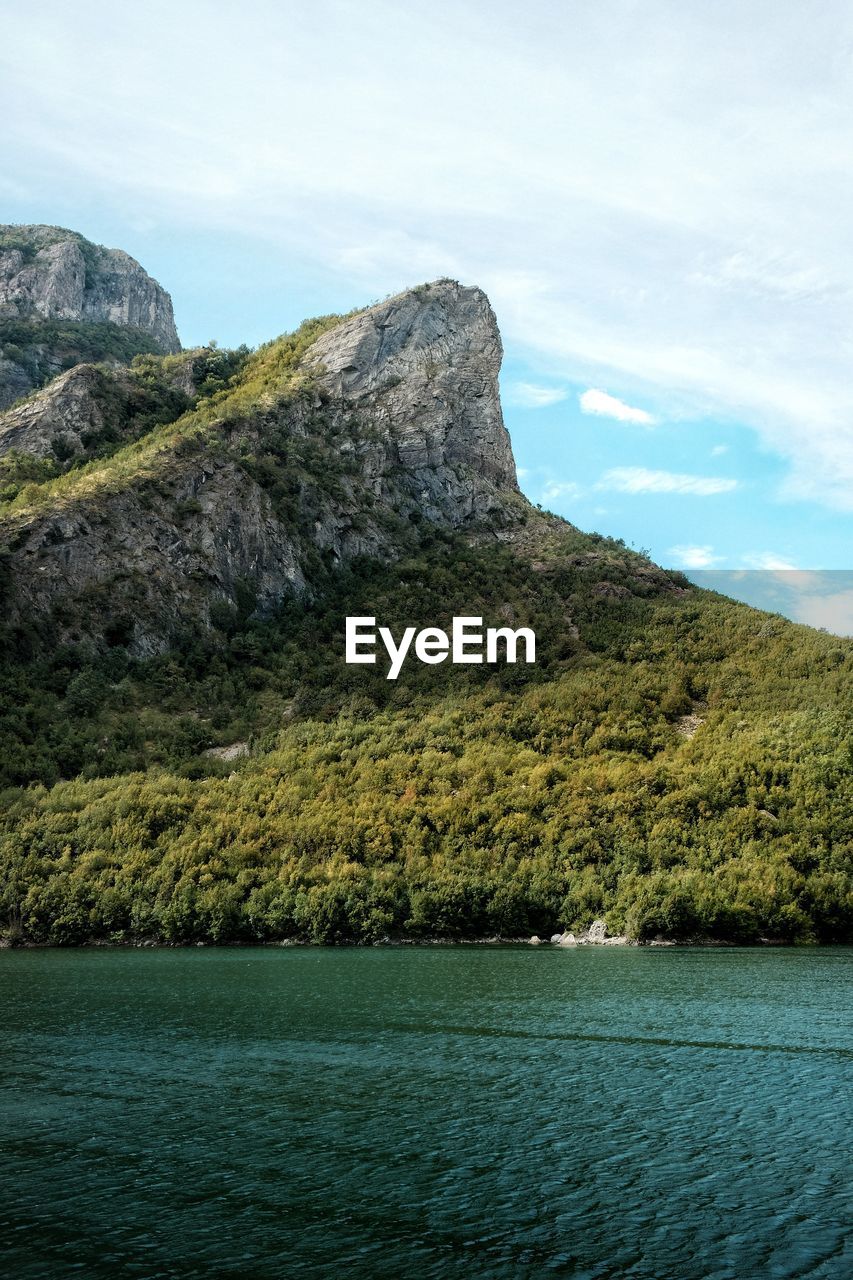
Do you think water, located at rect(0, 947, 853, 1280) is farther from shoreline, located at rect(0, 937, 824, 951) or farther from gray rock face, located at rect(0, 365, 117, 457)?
gray rock face, located at rect(0, 365, 117, 457)

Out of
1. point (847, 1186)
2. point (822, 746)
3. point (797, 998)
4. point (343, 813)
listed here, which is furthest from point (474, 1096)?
point (822, 746)

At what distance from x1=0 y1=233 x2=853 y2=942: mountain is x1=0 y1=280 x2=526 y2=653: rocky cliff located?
423mm

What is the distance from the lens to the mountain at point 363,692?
7931cm

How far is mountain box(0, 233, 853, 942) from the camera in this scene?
79.3 m

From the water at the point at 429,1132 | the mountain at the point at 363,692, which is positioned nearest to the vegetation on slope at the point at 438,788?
the mountain at the point at 363,692

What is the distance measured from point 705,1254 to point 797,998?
31390 millimetres

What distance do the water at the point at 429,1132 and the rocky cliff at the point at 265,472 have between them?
6617 centimetres

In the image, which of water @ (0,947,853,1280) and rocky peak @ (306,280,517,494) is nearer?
water @ (0,947,853,1280)

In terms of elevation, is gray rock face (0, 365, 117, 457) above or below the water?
above

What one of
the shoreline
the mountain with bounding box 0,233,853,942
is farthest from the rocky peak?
the shoreline

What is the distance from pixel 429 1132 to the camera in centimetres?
2684

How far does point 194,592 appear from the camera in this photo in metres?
117

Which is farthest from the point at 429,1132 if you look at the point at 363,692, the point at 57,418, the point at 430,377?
the point at 430,377

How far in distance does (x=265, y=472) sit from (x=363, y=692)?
3596 cm
